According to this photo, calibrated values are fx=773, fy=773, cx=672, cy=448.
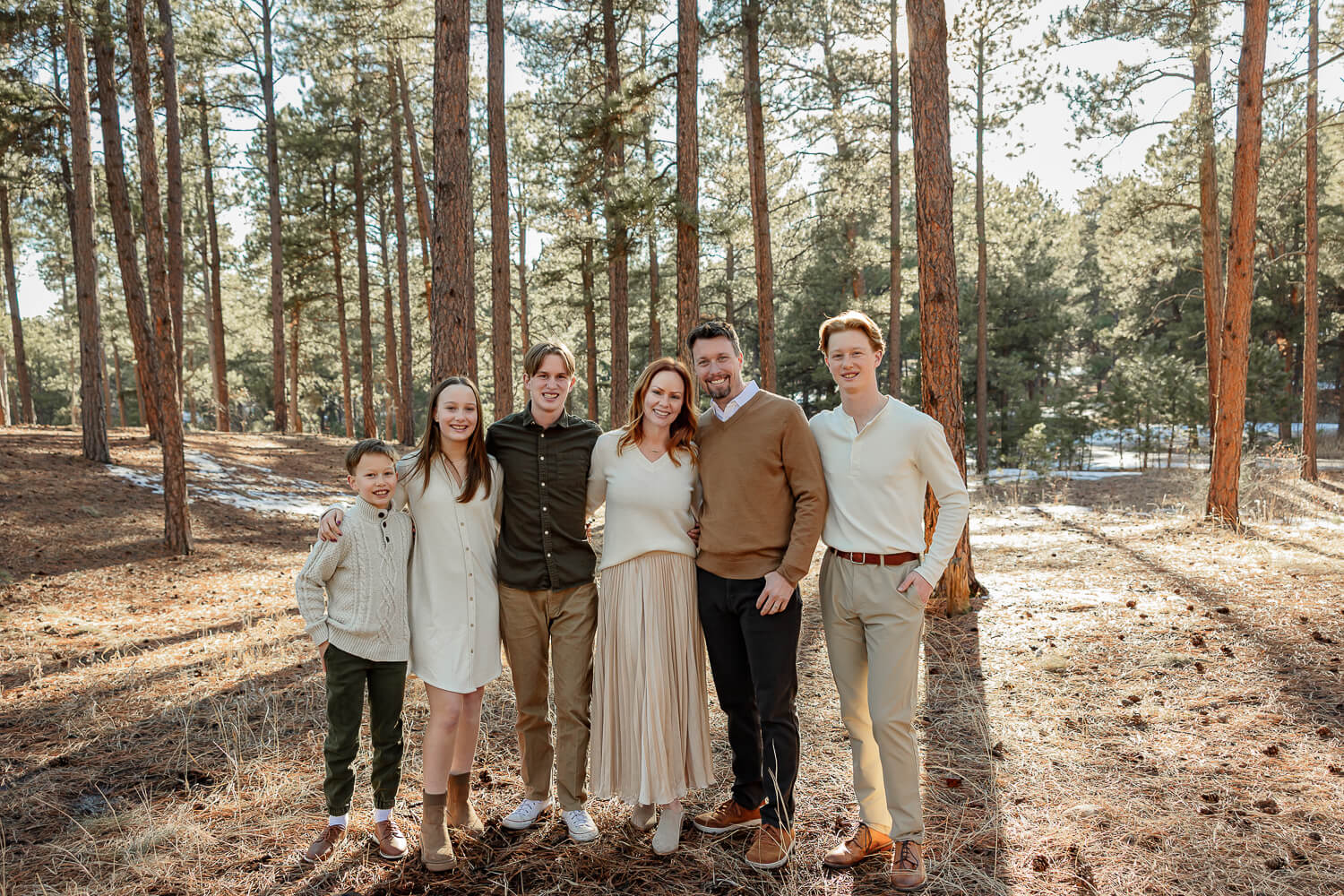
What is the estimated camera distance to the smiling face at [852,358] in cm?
297

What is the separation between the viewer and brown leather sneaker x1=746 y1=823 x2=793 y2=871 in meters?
3.01

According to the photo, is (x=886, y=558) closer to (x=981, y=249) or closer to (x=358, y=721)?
(x=358, y=721)

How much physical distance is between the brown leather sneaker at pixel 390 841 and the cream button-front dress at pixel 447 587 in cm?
62

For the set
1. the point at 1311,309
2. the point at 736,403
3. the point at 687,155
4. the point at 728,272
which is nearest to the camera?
the point at 736,403

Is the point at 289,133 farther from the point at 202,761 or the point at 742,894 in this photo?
the point at 742,894

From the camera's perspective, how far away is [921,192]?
6.20m

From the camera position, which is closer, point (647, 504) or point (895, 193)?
point (647, 504)

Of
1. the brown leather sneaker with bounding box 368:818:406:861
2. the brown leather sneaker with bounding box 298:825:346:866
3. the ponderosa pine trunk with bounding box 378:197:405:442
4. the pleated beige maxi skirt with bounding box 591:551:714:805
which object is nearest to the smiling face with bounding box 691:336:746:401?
the pleated beige maxi skirt with bounding box 591:551:714:805

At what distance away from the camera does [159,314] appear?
879 cm

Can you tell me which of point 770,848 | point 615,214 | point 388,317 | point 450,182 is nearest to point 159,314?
point 450,182

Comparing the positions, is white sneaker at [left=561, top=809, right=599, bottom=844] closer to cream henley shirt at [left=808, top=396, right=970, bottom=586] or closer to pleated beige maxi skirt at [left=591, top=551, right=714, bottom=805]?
pleated beige maxi skirt at [left=591, top=551, right=714, bottom=805]

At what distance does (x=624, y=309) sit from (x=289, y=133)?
35.8 ft

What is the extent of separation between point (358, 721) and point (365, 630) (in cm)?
39

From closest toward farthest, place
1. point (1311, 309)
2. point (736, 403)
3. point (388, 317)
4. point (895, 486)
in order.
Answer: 1. point (895, 486)
2. point (736, 403)
3. point (1311, 309)
4. point (388, 317)
